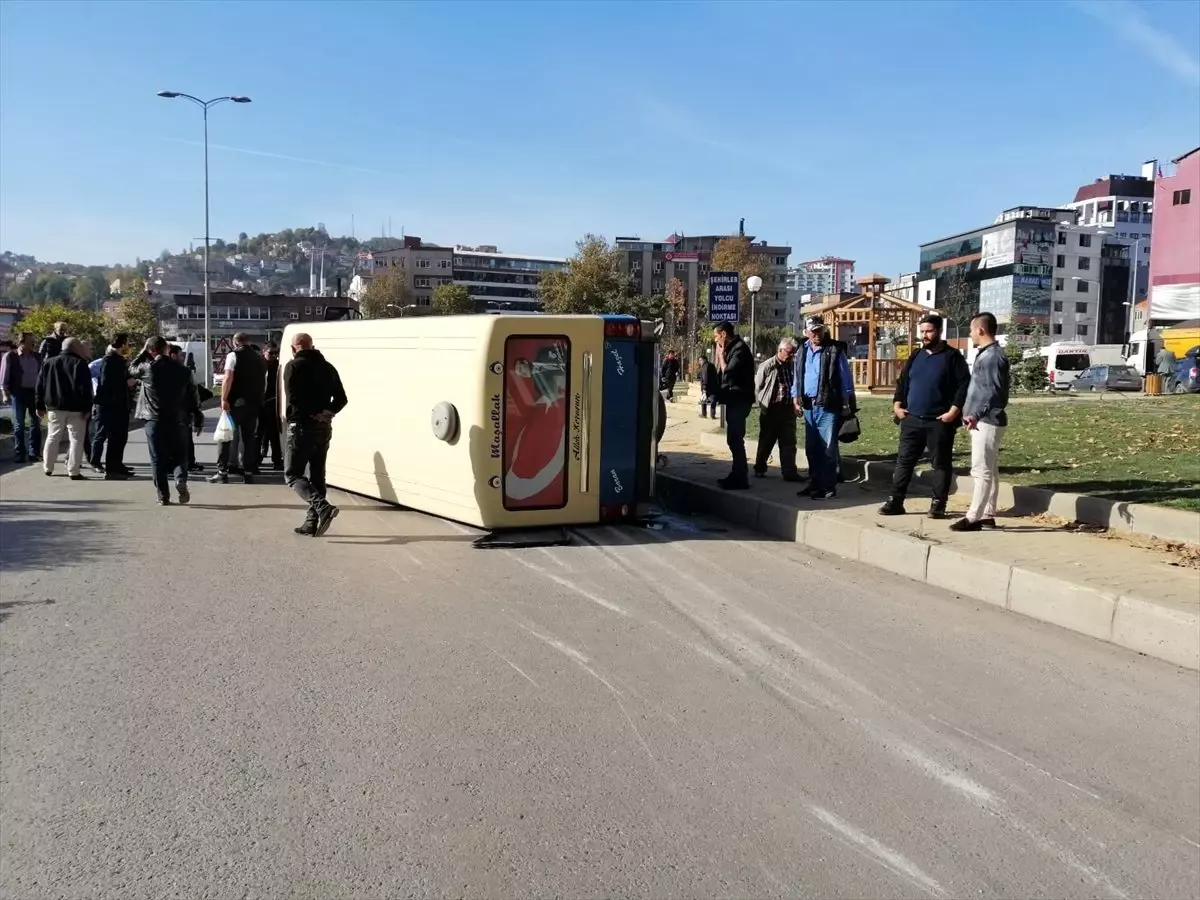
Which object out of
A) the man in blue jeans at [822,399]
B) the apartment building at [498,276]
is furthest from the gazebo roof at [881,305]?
the apartment building at [498,276]

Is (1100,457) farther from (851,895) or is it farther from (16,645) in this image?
(16,645)

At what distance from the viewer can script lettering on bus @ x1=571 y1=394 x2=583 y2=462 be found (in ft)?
27.1

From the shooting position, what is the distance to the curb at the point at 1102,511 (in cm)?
709

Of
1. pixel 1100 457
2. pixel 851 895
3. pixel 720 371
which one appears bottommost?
pixel 851 895

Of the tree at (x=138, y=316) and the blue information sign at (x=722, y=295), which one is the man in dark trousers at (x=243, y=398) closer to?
the blue information sign at (x=722, y=295)

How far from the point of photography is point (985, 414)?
7238 millimetres

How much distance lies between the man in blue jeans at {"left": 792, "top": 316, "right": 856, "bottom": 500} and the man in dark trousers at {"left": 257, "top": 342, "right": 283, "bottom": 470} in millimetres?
6782

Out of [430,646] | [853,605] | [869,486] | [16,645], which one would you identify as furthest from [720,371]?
[16,645]

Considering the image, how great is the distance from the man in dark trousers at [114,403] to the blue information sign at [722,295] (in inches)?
374

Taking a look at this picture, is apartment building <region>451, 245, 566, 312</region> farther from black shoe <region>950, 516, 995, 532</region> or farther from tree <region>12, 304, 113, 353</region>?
black shoe <region>950, 516, 995, 532</region>

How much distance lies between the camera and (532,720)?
4254mm

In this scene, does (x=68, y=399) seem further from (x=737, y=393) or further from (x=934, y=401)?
(x=934, y=401)

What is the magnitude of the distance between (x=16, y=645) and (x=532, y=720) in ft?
10.3

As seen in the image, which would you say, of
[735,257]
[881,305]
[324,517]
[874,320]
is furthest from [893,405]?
[735,257]
